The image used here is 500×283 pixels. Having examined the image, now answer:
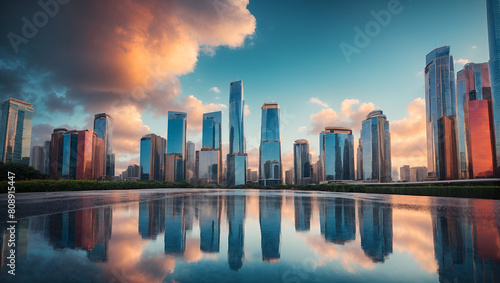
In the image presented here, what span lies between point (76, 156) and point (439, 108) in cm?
21327

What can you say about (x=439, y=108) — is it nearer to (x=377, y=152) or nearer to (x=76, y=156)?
(x=377, y=152)

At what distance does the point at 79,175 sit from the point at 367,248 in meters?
146

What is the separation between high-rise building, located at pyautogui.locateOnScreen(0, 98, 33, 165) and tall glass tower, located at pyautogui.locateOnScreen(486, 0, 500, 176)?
168 metres

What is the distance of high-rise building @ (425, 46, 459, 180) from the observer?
466ft

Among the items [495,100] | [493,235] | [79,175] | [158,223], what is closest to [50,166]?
[79,175]

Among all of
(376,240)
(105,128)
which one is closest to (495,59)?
(376,240)

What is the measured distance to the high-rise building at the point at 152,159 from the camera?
176000 millimetres

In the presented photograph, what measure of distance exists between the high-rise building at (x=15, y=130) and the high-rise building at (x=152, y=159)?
102 meters

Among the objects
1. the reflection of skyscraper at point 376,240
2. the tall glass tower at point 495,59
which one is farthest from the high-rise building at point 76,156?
the tall glass tower at point 495,59

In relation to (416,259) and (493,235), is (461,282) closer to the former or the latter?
(416,259)

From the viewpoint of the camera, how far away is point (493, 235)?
7.80 metres

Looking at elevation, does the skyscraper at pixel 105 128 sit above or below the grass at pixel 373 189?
above

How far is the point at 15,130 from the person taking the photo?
231 ft

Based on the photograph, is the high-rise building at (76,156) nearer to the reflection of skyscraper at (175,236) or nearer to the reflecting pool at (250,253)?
the reflection of skyscraper at (175,236)
